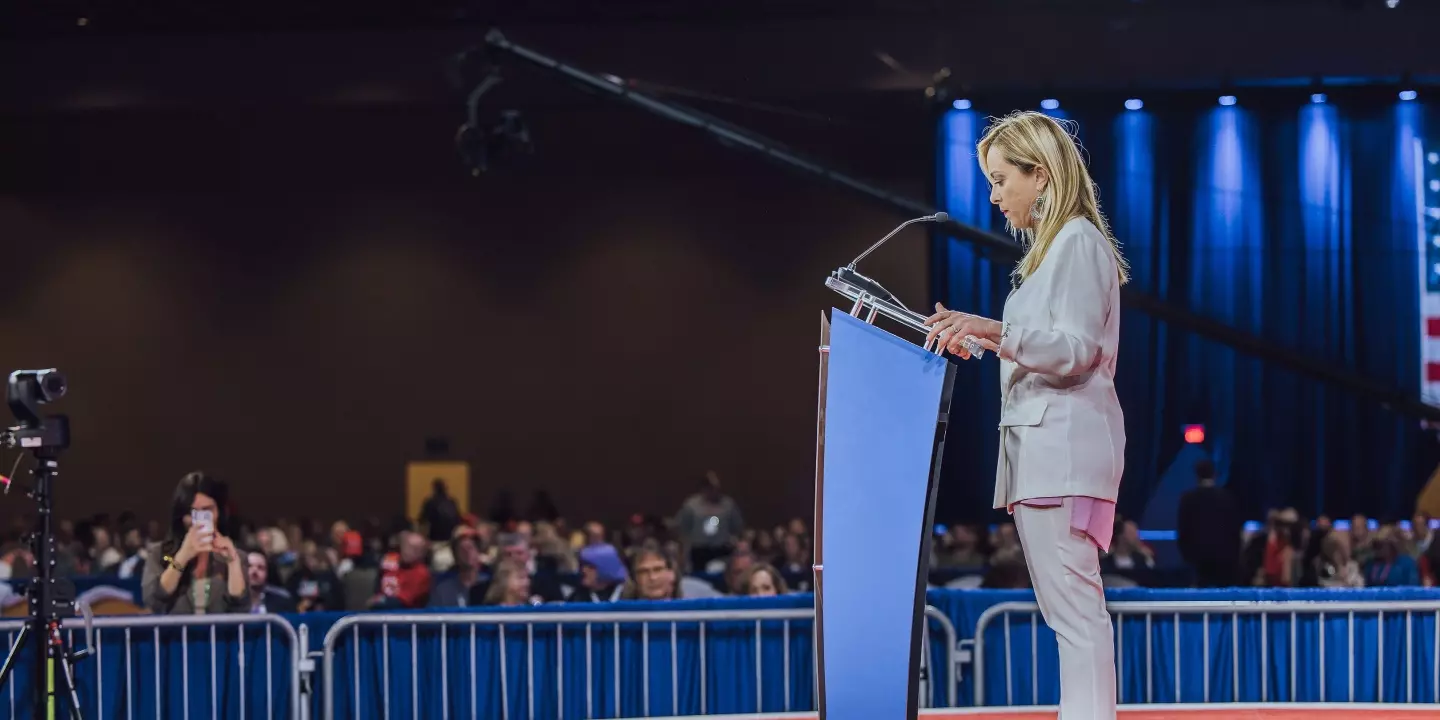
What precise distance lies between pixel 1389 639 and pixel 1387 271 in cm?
1244

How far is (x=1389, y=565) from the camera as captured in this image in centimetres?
938

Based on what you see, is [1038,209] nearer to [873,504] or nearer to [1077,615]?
[873,504]

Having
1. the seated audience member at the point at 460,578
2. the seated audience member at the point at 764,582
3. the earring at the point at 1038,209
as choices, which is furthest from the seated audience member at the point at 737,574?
the earring at the point at 1038,209

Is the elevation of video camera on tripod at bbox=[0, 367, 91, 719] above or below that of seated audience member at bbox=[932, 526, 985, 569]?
above

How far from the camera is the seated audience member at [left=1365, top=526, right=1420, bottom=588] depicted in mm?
8844

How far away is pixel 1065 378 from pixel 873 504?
443mm

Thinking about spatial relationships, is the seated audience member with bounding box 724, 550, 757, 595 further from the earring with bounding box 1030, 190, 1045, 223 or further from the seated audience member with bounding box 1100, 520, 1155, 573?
the earring with bounding box 1030, 190, 1045, 223

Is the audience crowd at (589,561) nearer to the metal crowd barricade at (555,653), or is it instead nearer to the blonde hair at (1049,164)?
the metal crowd barricade at (555,653)

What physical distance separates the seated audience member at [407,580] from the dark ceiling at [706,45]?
8.43 meters

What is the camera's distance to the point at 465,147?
46.0ft

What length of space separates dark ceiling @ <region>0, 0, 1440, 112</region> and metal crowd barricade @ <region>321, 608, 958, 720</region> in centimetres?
1077

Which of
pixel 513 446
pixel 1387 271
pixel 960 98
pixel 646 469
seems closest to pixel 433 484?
pixel 513 446

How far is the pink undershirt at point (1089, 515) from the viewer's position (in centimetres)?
270

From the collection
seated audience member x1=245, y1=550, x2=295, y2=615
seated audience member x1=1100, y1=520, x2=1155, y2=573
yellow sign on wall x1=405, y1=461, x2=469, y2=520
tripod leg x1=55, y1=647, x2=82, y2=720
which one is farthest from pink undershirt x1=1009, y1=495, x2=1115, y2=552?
yellow sign on wall x1=405, y1=461, x2=469, y2=520
